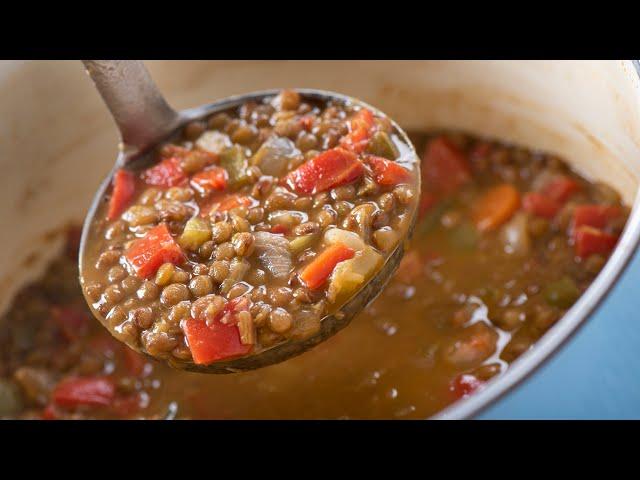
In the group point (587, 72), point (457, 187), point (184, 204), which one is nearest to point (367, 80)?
point (457, 187)

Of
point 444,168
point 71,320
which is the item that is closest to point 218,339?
point 71,320

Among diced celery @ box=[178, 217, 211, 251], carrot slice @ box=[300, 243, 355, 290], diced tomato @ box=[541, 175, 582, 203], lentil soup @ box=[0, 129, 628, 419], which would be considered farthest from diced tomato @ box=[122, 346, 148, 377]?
diced tomato @ box=[541, 175, 582, 203]

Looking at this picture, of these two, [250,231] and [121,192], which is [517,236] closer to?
[250,231]

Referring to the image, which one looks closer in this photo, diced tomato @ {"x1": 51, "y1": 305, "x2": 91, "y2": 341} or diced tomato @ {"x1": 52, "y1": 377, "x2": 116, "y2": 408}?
diced tomato @ {"x1": 52, "y1": 377, "x2": 116, "y2": 408}

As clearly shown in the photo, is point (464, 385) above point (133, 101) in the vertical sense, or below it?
below

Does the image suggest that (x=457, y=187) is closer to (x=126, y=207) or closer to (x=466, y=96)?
(x=466, y=96)

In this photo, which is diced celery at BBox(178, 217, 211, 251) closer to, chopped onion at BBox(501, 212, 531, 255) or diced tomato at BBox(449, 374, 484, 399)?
diced tomato at BBox(449, 374, 484, 399)
